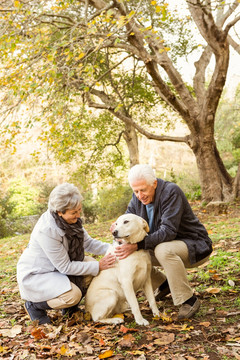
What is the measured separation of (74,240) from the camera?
12.8ft

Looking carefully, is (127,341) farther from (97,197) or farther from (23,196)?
(23,196)

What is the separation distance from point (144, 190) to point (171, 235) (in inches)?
20.5

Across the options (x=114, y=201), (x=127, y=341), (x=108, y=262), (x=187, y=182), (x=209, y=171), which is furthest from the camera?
(x=187, y=182)

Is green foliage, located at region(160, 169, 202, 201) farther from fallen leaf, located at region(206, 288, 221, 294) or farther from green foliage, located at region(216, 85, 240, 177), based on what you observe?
fallen leaf, located at region(206, 288, 221, 294)

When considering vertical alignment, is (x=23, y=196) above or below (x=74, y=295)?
above

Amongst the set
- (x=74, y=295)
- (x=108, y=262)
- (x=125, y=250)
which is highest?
(x=125, y=250)

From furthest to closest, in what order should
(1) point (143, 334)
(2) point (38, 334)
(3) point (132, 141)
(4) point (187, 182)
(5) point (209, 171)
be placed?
(4) point (187, 182)
(3) point (132, 141)
(5) point (209, 171)
(2) point (38, 334)
(1) point (143, 334)

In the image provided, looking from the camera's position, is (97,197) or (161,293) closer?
(161,293)

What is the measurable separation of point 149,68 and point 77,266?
20.7ft

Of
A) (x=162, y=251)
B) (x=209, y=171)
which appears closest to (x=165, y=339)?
(x=162, y=251)

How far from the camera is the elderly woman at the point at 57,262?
373 centimetres

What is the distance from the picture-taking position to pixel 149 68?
898cm

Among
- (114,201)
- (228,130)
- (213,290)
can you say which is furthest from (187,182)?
(213,290)

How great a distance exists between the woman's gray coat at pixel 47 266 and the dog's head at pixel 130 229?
0.49m
